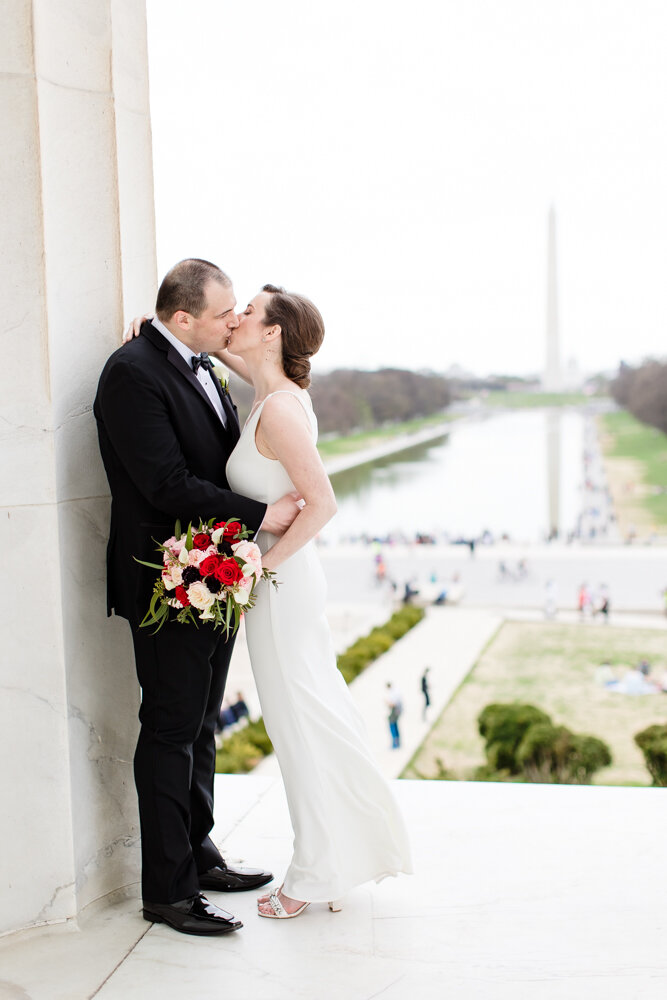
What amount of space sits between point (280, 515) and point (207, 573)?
0.95 ft

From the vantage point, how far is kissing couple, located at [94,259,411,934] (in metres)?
2.36

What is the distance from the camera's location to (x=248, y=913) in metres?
2.53

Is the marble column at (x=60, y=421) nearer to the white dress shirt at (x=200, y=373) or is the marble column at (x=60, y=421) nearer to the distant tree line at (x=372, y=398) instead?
the white dress shirt at (x=200, y=373)

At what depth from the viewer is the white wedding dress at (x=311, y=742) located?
2447mm

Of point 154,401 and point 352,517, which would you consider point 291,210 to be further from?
point 154,401

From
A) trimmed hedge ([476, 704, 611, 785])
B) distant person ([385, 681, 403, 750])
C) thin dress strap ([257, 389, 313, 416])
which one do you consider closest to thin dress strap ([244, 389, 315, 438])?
thin dress strap ([257, 389, 313, 416])

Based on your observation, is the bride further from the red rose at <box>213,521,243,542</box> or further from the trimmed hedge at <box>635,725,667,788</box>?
the trimmed hedge at <box>635,725,667,788</box>

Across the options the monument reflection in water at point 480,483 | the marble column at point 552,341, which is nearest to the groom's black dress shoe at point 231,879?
the monument reflection in water at point 480,483

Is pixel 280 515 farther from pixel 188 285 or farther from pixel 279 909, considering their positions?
pixel 279 909

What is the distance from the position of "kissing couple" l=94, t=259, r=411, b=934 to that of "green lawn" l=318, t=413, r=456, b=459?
42216 mm

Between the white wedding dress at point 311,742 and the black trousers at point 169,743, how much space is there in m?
0.19

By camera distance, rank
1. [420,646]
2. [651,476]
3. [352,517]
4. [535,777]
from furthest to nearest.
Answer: [352,517], [651,476], [420,646], [535,777]

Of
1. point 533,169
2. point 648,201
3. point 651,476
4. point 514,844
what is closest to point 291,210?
point 533,169

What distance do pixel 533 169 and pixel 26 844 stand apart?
67.6 meters
